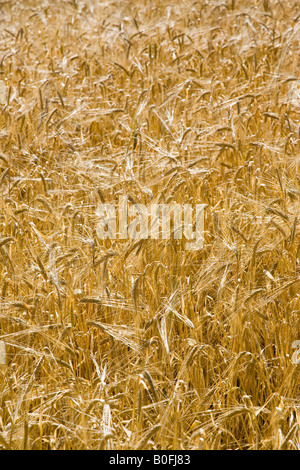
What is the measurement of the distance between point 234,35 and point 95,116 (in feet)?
5.54

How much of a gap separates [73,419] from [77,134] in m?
2.14

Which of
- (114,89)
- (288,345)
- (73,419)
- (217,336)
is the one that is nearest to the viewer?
(73,419)

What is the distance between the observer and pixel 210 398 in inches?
57.3

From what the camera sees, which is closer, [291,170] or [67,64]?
[291,170]

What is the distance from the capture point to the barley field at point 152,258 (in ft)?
4.89

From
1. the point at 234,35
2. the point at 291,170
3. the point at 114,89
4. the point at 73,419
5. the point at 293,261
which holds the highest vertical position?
the point at 234,35

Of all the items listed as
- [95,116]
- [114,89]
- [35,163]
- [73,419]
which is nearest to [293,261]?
[73,419]

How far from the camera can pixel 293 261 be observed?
6.57ft

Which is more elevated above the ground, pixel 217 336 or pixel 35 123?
pixel 35 123

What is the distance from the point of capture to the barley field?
1.49 metres

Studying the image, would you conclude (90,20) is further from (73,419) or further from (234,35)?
(73,419)

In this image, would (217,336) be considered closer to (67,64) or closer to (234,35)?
(67,64)

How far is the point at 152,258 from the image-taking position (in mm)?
2043

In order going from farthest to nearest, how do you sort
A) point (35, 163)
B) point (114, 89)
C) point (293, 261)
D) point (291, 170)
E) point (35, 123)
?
point (114, 89) < point (35, 123) < point (35, 163) < point (291, 170) < point (293, 261)
